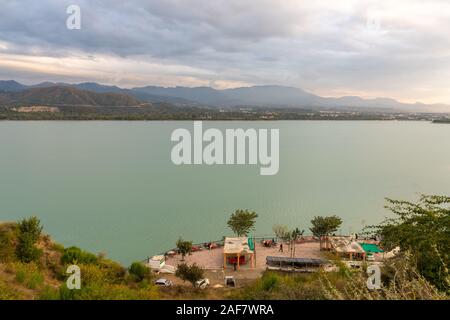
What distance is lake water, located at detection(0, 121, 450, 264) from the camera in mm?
21125

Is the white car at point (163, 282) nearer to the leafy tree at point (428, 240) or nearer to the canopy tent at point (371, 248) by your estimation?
the leafy tree at point (428, 240)

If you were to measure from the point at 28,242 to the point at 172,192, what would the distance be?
20922 millimetres

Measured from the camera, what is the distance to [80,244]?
18.7 meters

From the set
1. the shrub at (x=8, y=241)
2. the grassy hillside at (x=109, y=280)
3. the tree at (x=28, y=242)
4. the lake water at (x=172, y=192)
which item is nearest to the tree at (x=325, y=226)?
the lake water at (x=172, y=192)

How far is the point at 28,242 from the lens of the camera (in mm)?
10320

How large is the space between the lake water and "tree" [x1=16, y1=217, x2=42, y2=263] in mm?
6736

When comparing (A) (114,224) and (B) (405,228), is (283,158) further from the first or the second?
(B) (405,228)

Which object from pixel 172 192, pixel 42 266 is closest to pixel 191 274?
pixel 42 266

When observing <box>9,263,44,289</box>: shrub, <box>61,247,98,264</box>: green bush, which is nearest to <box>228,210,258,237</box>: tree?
<box>61,247,98,264</box>: green bush

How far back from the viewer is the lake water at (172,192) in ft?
69.3

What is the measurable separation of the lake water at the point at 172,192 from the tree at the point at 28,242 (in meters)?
6.74

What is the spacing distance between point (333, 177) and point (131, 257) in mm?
29295

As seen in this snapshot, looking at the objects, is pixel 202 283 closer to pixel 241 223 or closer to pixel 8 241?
pixel 241 223
